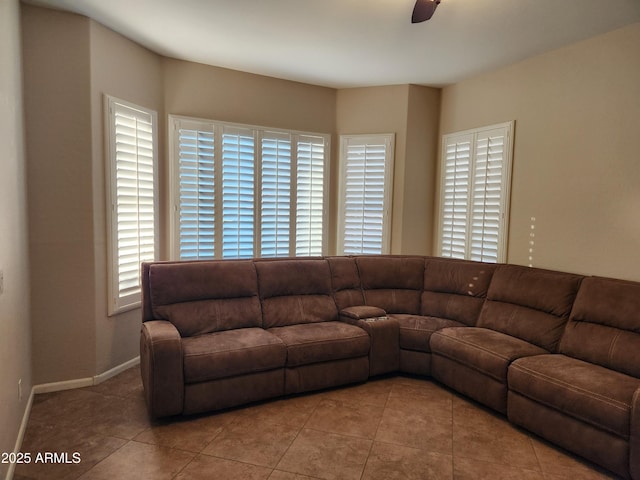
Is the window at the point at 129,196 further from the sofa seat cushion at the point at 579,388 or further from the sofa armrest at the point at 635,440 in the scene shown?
the sofa armrest at the point at 635,440

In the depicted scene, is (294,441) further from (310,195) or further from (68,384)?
(310,195)

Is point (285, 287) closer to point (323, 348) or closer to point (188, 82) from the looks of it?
point (323, 348)

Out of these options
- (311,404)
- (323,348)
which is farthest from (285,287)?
(311,404)

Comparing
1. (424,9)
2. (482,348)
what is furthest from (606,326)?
(424,9)

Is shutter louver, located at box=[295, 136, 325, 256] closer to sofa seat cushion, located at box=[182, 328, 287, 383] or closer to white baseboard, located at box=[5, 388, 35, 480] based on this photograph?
sofa seat cushion, located at box=[182, 328, 287, 383]

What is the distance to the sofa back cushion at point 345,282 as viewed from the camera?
3.96 meters

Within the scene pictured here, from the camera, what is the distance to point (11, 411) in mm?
2215

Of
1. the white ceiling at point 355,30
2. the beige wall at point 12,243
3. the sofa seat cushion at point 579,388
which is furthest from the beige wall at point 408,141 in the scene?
the beige wall at point 12,243

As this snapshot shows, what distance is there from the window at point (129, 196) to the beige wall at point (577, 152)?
3.34 metres

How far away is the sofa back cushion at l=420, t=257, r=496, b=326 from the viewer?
3729 millimetres

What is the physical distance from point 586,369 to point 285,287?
2323mm

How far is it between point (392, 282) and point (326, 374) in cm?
131

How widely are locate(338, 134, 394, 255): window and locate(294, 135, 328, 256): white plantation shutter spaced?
249 millimetres

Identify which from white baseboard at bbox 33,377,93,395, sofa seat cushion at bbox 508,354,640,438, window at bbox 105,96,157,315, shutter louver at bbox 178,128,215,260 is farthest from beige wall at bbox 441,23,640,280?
white baseboard at bbox 33,377,93,395
